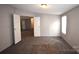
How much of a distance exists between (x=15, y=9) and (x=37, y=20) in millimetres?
2743

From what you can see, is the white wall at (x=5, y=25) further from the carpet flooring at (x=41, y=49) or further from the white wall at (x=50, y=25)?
the white wall at (x=50, y=25)

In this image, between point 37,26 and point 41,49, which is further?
point 37,26

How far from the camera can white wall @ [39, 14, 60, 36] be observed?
7.75 metres

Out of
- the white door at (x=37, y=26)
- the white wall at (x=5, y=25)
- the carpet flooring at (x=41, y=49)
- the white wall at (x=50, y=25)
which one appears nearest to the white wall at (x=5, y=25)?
the white wall at (x=5, y=25)

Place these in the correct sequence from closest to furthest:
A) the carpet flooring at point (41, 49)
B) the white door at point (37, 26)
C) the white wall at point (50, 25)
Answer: the carpet flooring at point (41, 49) → the white door at point (37, 26) → the white wall at point (50, 25)

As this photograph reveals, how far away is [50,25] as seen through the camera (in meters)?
7.84

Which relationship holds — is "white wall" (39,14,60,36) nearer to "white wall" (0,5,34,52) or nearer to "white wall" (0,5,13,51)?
"white wall" (0,5,34,52)

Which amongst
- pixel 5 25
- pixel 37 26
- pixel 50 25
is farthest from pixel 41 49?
pixel 50 25

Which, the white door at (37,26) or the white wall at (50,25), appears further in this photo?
the white wall at (50,25)

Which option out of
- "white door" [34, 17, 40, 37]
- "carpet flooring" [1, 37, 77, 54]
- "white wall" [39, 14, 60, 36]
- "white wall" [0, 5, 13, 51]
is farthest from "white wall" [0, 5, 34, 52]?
"white wall" [39, 14, 60, 36]

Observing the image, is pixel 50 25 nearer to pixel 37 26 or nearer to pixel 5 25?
pixel 37 26

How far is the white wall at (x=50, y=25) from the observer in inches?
305
